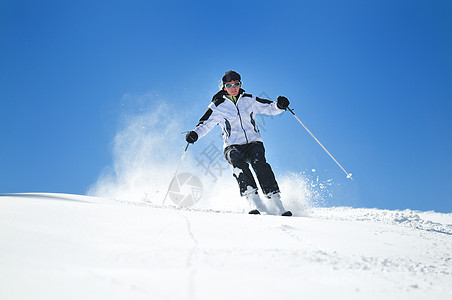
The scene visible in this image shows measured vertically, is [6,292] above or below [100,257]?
below

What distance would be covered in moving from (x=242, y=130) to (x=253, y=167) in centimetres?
71

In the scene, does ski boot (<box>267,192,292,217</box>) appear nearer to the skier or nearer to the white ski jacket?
the skier

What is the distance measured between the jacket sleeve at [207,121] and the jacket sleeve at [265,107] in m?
0.73

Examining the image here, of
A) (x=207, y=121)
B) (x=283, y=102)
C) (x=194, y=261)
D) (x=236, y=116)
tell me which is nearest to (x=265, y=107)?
(x=283, y=102)

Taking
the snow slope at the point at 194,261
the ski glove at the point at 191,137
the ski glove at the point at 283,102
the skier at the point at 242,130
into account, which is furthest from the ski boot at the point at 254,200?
the snow slope at the point at 194,261

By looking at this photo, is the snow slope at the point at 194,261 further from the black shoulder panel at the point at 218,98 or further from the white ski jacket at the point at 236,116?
the black shoulder panel at the point at 218,98

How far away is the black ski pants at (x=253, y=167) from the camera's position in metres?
4.44

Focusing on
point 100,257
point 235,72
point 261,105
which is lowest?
point 100,257

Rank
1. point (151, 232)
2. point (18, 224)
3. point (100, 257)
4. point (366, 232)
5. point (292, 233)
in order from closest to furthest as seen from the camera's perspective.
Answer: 1. point (100, 257)
2. point (18, 224)
3. point (151, 232)
4. point (292, 233)
5. point (366, 232)

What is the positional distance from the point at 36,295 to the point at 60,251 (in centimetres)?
47

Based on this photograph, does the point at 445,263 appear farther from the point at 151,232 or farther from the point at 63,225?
the point at 63,225

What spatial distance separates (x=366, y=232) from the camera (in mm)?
2697

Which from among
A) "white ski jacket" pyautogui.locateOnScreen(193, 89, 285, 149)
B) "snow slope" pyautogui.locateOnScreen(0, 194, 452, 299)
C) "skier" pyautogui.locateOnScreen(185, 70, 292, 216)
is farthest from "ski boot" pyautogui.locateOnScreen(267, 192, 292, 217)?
"snow slope" pyautogui.locateOnScreen(0, 194, 452, 299)

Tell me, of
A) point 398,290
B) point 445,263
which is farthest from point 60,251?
point 445,263
